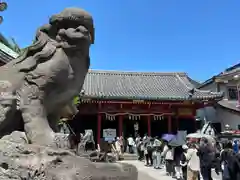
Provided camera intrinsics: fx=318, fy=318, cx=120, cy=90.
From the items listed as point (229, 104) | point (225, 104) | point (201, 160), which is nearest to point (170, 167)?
point (201, 160)

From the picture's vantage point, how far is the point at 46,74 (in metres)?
2.97

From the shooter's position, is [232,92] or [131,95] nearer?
[131,95]

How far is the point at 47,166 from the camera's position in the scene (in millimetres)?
2365

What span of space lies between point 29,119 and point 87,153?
24.2 inches

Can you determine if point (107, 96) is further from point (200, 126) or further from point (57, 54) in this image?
point (57, 54)

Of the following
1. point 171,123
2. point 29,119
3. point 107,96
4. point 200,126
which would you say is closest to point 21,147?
point 29,119

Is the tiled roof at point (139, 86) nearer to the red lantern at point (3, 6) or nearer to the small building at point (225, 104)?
the small building at point (225, 104)

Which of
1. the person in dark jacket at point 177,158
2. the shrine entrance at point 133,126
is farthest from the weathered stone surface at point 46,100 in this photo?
the shrine entrance at point 133,126

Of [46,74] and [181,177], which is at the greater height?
[46,74]

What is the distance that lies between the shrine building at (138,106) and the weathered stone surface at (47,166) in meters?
16.3

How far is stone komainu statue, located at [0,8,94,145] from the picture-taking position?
2920 millimetres

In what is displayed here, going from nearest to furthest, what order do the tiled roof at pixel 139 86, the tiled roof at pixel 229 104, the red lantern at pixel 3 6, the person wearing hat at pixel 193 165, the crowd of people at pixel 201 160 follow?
the crowd of people at pixel 201 160 → the person wearing hat at pixel 193 165 → the red lantern at pixel 3 6 → the tiled roof at pixel 139 86 → the tiled roof at pixel 229 104

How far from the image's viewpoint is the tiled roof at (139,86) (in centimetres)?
2075

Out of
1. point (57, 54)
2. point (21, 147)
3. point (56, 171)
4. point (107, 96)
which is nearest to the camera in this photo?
point (56, 171)
